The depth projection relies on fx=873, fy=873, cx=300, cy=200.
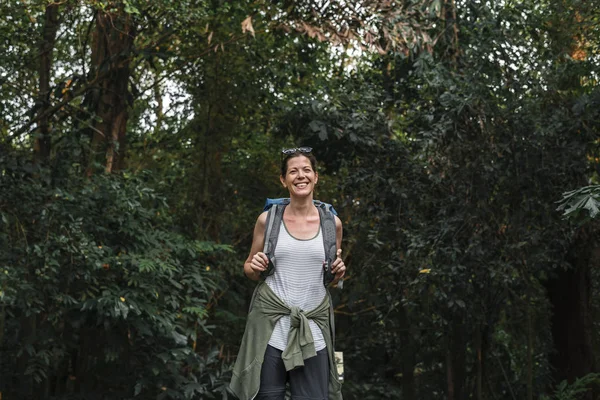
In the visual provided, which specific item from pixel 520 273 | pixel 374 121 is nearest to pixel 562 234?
pixel 520 273

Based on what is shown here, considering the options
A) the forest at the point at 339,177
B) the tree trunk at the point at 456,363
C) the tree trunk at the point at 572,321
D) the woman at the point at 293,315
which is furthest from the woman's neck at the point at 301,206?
the tree trunk at the point at 572,321

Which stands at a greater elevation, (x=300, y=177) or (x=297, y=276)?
(x=300, y=177)

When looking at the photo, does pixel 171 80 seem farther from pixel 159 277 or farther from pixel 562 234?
pixel 562 234

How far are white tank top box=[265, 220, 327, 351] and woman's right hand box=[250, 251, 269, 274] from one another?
5cm

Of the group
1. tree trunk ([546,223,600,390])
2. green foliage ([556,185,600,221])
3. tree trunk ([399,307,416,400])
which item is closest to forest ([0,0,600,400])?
tree trunk ([546,223,600,390])

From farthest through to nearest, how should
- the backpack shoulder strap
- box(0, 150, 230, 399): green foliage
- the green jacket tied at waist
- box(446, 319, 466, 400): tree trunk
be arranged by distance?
box(446, 319, 466, 400): tree trunk < box(0, 150, 230, 399): green foliage < the backpack shoulder strap < the green jacket tied at waist

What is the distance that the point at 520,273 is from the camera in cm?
848

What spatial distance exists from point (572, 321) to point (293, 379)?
23.1ft

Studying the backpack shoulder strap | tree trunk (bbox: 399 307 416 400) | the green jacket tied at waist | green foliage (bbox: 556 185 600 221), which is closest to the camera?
the green jacket tied at waist

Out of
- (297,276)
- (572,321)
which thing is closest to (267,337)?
(297,276)

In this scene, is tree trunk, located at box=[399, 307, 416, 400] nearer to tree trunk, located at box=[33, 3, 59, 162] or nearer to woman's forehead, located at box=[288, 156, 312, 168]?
tree trunk, located at box=[33, 3, 59, 162]

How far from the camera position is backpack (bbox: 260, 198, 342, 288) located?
149 inches

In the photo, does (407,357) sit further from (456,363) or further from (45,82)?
(45,82)

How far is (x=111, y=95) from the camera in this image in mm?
9109
